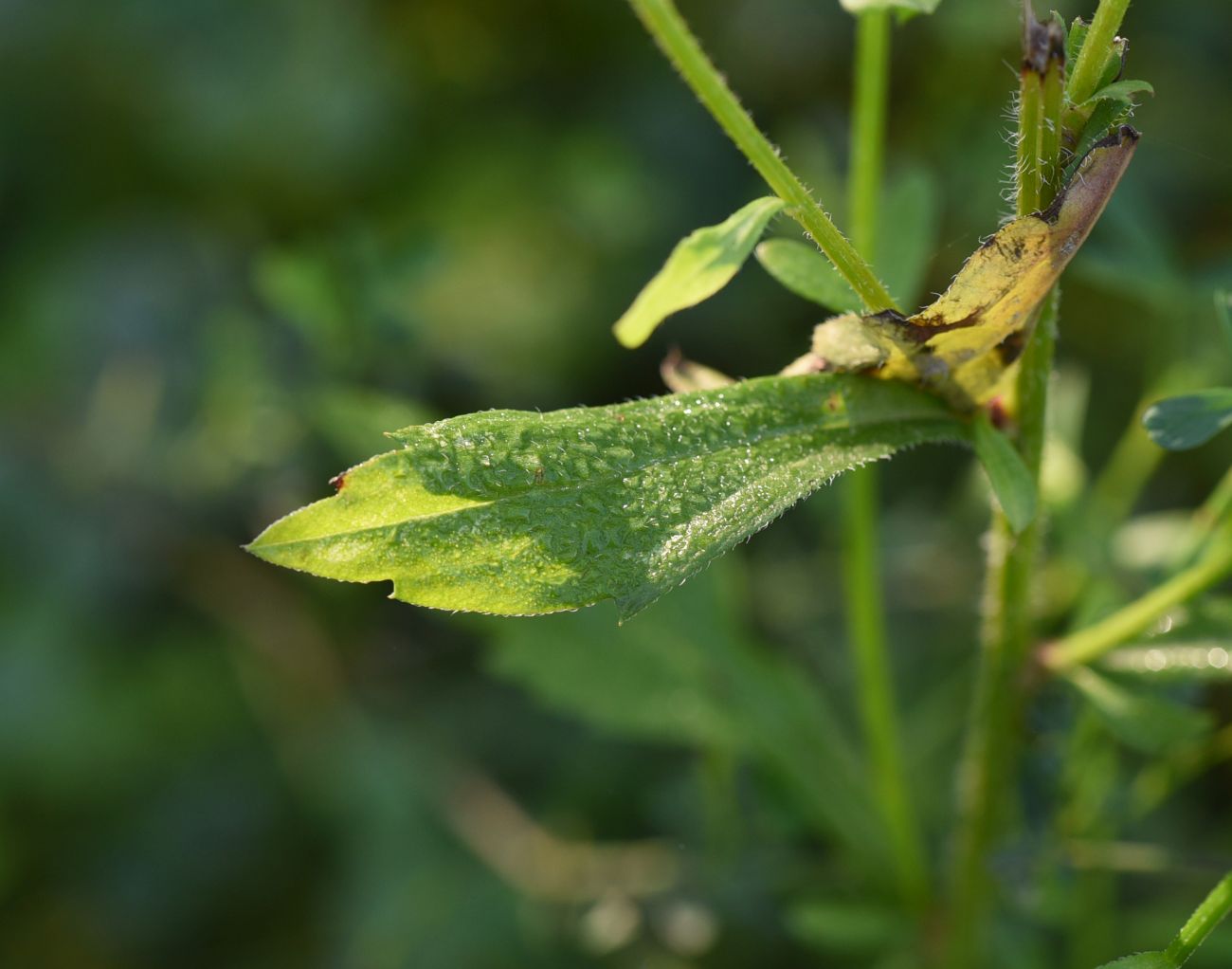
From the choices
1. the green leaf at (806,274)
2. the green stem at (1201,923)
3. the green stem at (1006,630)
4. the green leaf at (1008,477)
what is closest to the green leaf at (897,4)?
the green stem at (1006,630)

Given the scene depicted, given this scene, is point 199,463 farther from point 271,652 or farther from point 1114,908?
point 1114,908

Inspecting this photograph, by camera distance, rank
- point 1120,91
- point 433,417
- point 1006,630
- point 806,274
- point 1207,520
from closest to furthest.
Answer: point 1120,91
point 806,274
point 1006,630
point 1207,520
point 433,417

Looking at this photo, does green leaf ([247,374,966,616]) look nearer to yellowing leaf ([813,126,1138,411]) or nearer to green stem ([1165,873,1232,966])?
yellowing leaf ([813,126,1138,411])

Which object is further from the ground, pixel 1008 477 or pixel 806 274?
pixel 806 274

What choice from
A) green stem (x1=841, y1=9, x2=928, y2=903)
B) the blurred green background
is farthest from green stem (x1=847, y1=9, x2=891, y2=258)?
the blurred green background

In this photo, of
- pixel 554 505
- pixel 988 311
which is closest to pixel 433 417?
pixel 554 505

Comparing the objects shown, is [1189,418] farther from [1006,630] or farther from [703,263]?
[703,263]

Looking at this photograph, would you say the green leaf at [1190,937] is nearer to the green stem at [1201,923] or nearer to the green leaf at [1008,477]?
the green stem at [1201,923]
